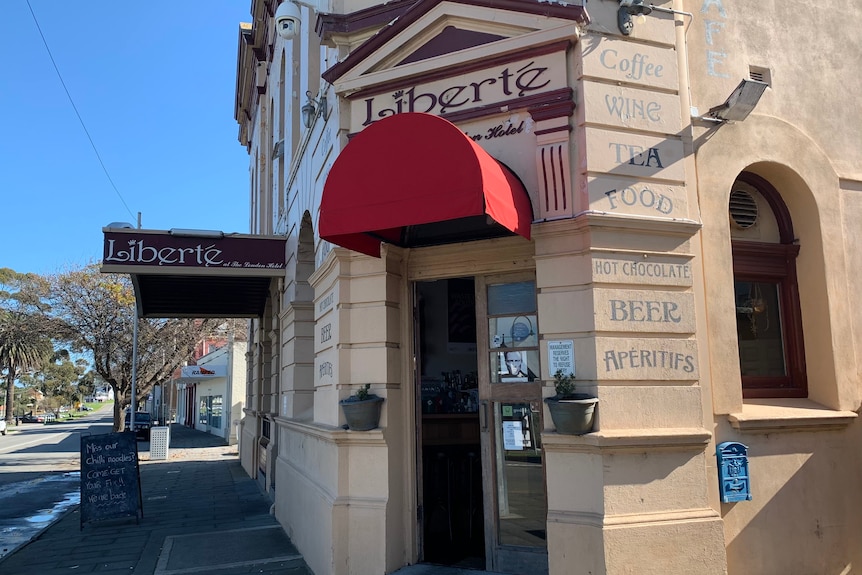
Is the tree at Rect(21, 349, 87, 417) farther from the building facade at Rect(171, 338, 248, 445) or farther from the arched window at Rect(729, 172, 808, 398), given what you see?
the arched window at Rect(729, 172, 808, 398)

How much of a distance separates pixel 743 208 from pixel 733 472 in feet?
8.94

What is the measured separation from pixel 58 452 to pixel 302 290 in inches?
938

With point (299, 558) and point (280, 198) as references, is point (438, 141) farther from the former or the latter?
point (280, 198)

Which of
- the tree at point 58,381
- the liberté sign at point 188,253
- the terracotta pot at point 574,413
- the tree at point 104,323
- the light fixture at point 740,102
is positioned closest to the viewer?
the terracotta pot at point 574,413

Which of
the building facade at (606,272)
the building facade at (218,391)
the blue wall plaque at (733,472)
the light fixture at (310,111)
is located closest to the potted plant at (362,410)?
the building facade at (606,272)

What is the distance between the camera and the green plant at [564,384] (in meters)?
5.43

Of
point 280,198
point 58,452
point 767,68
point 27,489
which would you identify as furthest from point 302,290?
point 58,452

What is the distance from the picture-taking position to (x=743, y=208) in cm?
685

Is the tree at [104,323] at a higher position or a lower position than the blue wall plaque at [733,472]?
higher

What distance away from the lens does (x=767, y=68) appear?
6820 millimetres

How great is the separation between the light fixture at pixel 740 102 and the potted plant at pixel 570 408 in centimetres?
295

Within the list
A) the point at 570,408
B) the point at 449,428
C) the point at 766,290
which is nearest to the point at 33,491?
the point at 449,428

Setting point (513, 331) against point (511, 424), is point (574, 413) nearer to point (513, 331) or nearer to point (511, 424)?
point (511, 424)

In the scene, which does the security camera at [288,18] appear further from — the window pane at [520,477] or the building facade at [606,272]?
the window pane at [520,477]
